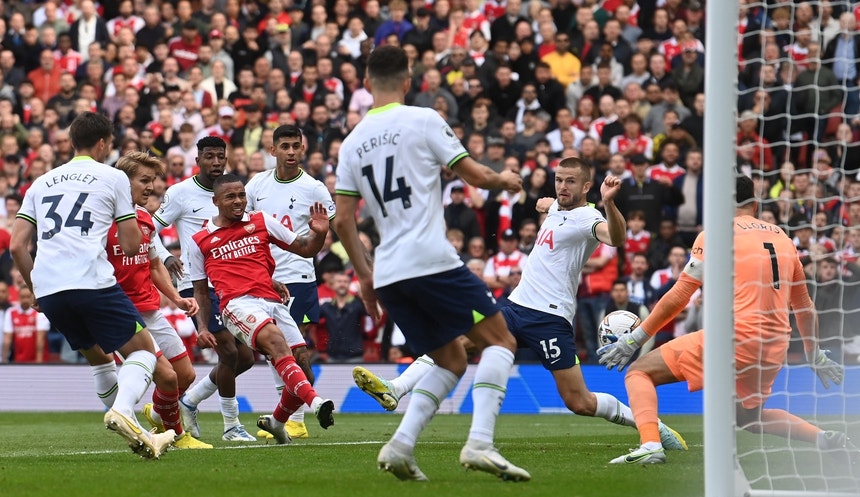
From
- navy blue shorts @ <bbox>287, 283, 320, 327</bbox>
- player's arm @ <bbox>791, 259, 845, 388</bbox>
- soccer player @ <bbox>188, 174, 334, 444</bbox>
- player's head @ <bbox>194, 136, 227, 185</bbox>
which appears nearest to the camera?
player's arm @ <bbox>791, 259, 845, 388</bbox>

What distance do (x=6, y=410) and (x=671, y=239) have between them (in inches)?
386

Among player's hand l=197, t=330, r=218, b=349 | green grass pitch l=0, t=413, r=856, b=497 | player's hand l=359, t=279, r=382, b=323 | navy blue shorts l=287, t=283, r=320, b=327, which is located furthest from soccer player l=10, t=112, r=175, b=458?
navy blue shorts l=287, t=283, r=320, b=327

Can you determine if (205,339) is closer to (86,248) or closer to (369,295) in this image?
(86,248)

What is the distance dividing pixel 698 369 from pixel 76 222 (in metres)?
4.59

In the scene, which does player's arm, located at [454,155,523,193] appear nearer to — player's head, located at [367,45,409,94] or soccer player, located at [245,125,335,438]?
player's head, located at [367,45,409,94]

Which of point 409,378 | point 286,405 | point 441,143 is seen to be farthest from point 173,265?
point 441,143

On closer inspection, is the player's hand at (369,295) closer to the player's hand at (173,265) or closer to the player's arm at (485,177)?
the player's arm at (485,177)

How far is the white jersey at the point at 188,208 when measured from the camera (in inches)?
490

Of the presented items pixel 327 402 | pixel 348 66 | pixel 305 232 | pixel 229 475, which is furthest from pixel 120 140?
pixel 229 475

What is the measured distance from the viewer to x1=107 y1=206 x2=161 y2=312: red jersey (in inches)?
432

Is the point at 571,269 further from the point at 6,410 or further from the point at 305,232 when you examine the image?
the point at 6,410

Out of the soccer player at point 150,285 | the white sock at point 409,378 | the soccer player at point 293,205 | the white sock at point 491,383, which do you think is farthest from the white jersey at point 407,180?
the soccer player at point 293,205

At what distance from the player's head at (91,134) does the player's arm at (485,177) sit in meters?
3.18

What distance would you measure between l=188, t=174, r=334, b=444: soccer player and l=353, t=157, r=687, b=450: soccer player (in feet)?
3.38
